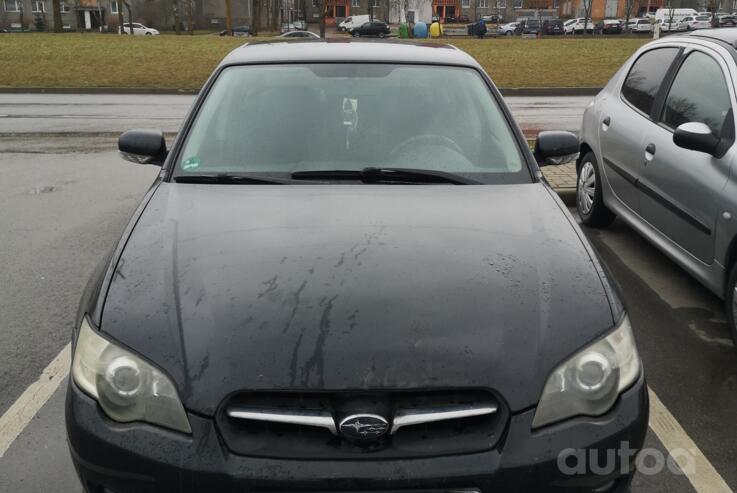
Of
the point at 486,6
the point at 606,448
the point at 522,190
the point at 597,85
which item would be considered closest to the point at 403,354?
the point at 606,448

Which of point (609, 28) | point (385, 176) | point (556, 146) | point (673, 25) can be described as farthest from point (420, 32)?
point (385, 176)

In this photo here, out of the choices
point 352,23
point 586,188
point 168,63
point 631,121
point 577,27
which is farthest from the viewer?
point 352,23

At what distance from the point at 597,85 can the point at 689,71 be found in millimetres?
14567

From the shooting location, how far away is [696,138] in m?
4.20

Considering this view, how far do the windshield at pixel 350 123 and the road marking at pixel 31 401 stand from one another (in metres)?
1.31

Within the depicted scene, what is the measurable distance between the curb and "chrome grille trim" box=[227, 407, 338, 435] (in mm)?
16993

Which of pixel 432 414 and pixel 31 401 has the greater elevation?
pixel 432 414

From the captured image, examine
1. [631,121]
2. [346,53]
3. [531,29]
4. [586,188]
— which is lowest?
[531,29]

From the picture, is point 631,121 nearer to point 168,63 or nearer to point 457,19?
point 168,63

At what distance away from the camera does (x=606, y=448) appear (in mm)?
2066

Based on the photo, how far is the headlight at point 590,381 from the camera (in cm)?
206

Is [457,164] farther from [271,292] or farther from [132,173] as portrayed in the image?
[132,173]

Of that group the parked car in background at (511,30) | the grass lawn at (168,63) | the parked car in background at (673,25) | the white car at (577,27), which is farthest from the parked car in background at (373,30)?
the grass lawn at (168,63)

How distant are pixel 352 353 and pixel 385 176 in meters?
1.32
